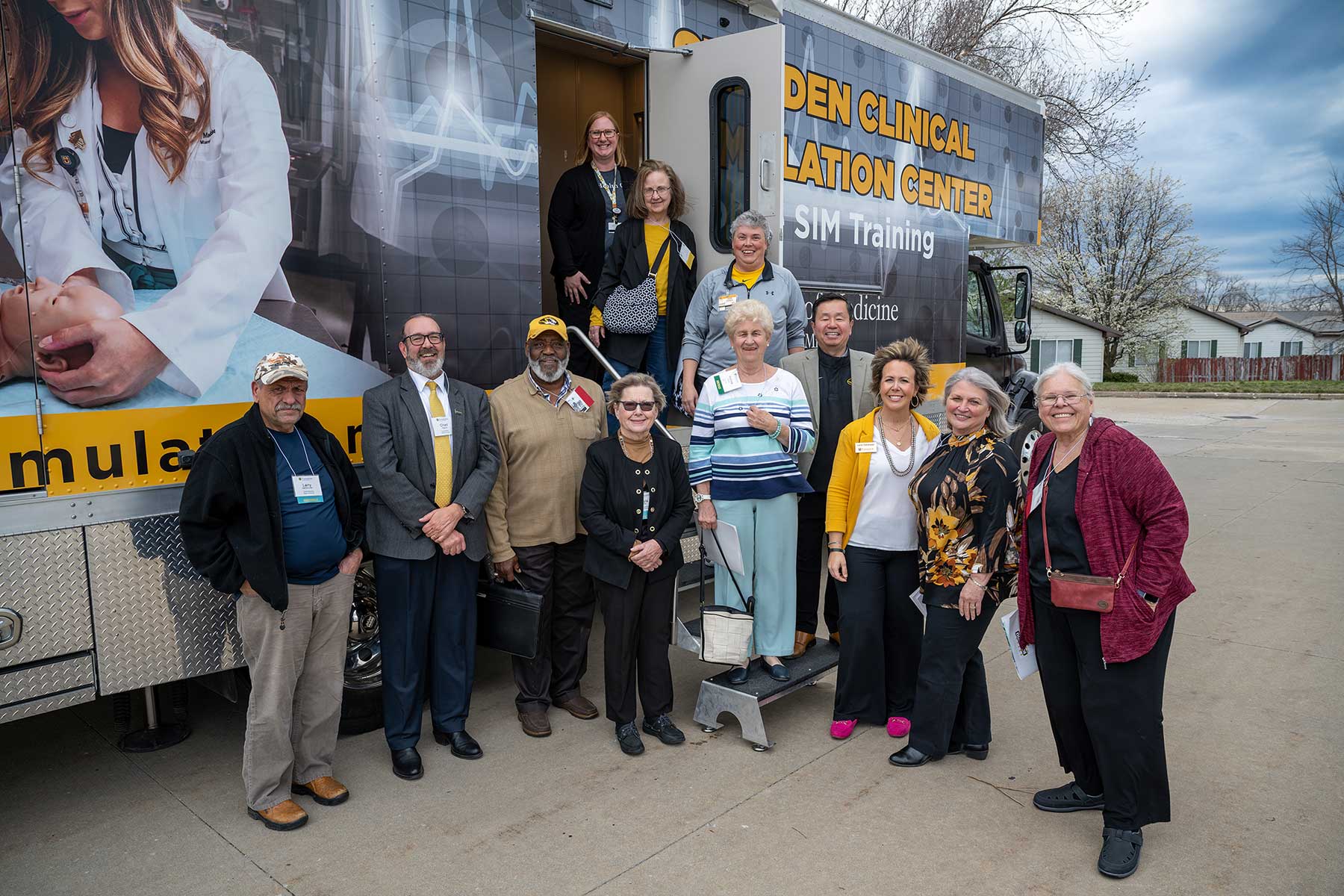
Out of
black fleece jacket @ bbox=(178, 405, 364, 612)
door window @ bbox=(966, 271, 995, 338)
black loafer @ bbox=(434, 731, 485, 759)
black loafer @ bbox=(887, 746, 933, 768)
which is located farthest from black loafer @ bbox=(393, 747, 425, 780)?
door window @ bbox=(966, 271, 995, 338)

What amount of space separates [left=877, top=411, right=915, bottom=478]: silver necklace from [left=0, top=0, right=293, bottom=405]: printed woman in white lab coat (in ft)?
7.34

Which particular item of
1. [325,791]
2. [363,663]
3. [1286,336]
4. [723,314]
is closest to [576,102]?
[723,314]

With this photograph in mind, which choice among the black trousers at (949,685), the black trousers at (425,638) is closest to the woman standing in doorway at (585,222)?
the black trousers at (425,638)

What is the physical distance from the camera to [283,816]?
3008 millimetres

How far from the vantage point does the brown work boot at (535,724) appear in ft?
12.3

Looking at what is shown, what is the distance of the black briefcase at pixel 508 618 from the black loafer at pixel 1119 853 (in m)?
2.04

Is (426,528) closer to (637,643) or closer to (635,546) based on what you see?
(635,546)

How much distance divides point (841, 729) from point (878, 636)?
402mm

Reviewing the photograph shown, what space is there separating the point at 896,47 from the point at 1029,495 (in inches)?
144

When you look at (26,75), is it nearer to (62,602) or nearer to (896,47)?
(62,602)

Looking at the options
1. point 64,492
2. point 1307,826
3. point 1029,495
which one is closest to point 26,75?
point 64,492

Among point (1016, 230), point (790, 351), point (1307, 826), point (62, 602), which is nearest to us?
point (62, 602)

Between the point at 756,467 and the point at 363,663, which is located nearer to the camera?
the point at 756,467

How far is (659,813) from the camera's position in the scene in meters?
3.10
